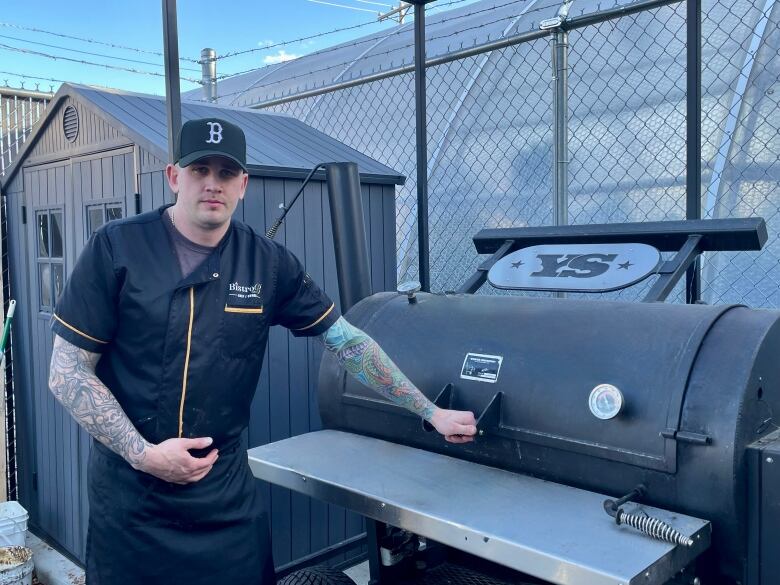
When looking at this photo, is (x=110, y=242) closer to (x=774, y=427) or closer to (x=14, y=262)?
(x=774, y=427)

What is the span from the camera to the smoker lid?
1448mm

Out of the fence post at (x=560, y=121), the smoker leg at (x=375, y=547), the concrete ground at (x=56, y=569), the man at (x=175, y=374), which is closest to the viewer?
the man at (x=175, y=374)

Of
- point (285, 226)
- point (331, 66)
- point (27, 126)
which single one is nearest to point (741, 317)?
point (285, 226)

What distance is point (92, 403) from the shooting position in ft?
5.85

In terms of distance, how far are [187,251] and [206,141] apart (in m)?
0.29

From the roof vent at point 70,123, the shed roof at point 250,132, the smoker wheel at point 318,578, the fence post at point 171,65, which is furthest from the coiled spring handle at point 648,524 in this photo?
the roof vent at point 70,123

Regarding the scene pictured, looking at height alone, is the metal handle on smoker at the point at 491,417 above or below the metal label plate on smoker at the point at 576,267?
below

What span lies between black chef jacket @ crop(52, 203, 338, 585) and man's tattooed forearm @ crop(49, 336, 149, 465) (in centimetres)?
5

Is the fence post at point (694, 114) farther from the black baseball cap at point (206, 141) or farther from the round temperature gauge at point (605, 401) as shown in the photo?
the black baseball cap at point (206, 141)

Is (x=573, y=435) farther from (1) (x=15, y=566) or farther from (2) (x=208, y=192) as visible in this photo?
(1) (x=15, y=566)

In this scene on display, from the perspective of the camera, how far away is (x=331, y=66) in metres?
7.87

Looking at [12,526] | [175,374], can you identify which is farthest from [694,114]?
[12,526]

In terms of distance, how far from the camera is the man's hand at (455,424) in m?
1.93

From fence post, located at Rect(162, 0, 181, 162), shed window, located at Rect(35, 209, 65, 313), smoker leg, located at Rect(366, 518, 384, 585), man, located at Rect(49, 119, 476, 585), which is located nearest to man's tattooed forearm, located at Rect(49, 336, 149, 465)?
man, located at Rect(49, 119, 476, 585)
